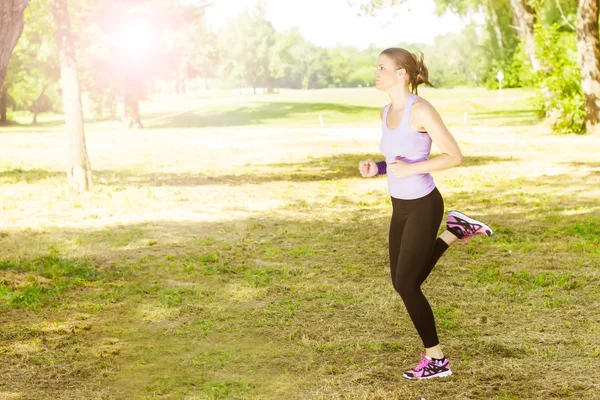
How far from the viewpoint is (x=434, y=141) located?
485 cm

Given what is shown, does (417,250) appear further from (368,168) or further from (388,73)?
(388,73)

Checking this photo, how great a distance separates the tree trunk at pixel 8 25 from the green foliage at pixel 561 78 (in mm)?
21174

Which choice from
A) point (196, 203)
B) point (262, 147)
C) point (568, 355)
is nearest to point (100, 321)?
point (568, 355)

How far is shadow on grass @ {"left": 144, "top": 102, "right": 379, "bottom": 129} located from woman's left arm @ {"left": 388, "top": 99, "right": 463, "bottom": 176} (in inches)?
1922

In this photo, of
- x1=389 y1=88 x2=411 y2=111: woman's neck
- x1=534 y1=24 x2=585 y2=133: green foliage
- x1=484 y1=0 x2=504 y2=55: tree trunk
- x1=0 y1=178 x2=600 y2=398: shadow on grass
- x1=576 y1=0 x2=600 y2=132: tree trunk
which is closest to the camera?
x1=389 y1=88 x2=411 y2=111: woman's neck

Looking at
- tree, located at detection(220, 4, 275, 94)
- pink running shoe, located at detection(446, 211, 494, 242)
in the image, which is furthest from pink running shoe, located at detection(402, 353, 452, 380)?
tree, located at detection(220, 4, 275, 94)

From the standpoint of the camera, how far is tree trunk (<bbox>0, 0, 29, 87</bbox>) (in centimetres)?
717

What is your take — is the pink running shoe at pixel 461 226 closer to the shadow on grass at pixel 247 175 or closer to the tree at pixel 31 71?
the shadow on grass at pixel 247 175

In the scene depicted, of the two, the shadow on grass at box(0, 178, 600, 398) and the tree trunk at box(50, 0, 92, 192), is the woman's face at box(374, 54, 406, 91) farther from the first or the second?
the tree trunk at box(50, 0, 92, 192)

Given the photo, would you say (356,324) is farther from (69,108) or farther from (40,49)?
(40,49)

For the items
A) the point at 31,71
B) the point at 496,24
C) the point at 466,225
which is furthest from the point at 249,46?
the point at 466,225

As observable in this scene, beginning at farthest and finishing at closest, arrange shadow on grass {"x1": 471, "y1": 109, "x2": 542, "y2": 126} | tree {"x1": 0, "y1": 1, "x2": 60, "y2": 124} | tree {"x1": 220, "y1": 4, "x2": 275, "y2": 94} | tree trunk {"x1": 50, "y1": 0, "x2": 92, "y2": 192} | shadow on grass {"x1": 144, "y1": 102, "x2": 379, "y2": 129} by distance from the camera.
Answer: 1. tree {"x1": 220, "y1": 4, "x2": 275, "y2": 94}
2. shadow on grass {"x1": 144, "y1": 102, "x2": 379, "y2": 129}
3. tree {"x1": 0, "y1": 1, "x2": 60, "y2": 124}
4. shadow on grass {"x1": 471, "y1": 109, "x2": 542, "y2": 126}
5. tree trunk {"x1": 50, "y1": 0, "x2": 92, "y2": 192}

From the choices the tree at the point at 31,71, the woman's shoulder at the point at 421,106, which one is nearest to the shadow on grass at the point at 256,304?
the woman's shoulder at the point at 421,106

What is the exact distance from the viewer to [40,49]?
53.2m
